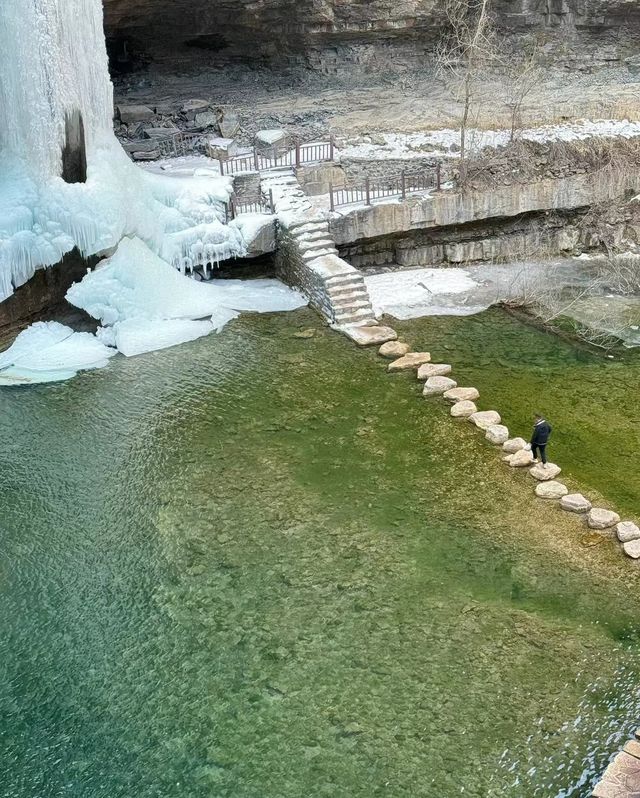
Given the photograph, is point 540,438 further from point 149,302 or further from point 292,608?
point 149,302

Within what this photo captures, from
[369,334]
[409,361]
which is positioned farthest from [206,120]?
[409,361]

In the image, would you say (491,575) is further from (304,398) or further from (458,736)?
(304,398)

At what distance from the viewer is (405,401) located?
465 inches

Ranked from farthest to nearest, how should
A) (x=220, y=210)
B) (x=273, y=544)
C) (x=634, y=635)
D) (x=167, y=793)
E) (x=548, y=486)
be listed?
(x=220, y=210) < (x=548, y=486) < (x=273, y=544) < (x=634, y=635) < (x=167, y=793)

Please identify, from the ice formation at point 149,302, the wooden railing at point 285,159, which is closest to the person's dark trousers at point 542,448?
the ice formation at point 149,302

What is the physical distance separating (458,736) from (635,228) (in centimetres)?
1397

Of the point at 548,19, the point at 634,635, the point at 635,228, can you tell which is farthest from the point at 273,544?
the point at 548,19

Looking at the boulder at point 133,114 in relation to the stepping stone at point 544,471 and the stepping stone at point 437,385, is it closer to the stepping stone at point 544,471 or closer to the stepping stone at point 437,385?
the stepping stone at point 437,385

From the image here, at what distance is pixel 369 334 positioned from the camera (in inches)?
532

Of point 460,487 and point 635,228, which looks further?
point 635,228

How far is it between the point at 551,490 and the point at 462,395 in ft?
7.75

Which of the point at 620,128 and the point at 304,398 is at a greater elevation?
the point at 620,128

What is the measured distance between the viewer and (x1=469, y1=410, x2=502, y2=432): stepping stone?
11.1 m

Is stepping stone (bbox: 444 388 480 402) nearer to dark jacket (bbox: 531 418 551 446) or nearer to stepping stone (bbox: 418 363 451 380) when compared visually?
stepping stone (bbox: 418 363 451 380)
